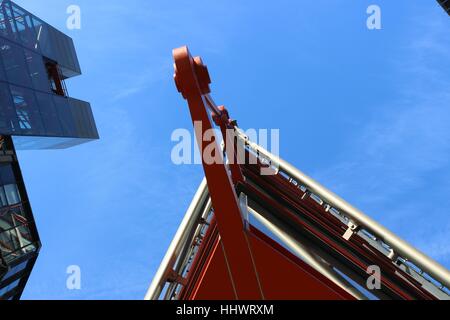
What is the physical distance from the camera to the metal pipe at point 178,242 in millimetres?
6715

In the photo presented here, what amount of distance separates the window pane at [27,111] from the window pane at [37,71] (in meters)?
1.56

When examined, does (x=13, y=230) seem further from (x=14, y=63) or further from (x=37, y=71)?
(x=37, y=71)

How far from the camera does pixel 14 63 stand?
21.2 m

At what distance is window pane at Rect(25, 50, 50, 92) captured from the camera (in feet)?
75.8

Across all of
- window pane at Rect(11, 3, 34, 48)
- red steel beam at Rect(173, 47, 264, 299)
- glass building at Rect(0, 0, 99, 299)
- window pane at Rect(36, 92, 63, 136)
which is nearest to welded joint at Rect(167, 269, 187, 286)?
red steel beam at Rect(173, 47, 264, 299)

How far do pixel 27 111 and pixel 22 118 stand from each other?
102 cm

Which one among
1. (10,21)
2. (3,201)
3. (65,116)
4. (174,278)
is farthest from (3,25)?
(174,278)

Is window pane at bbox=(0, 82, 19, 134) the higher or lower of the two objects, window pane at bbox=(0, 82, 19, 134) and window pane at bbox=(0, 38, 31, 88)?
the lower

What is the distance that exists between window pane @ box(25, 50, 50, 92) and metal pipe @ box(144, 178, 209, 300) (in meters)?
17.7

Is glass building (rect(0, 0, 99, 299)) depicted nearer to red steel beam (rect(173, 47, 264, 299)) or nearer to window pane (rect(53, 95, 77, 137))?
window pane (rect(53, 95, 77, 137))

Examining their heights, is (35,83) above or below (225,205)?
above
